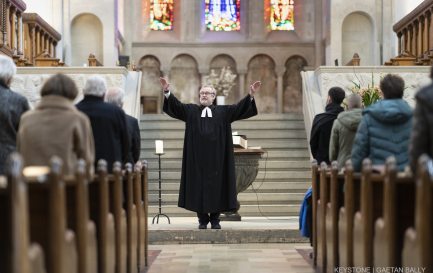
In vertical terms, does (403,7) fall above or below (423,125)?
above

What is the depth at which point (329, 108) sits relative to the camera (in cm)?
847

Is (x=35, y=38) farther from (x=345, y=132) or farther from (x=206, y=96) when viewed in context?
(x=345, y=132)

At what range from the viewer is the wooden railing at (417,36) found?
658 inches

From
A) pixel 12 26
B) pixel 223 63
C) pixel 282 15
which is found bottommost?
pixel 223 63

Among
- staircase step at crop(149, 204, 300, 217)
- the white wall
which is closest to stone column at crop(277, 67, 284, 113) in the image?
the white wall

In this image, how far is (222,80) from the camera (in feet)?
78.2

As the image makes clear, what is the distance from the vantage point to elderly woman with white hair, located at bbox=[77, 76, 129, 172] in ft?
22.1

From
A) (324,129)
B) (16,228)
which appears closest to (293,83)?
(324,129)

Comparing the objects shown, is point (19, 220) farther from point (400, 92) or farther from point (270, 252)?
point (270, 252)

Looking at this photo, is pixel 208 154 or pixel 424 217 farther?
pixel 208 154

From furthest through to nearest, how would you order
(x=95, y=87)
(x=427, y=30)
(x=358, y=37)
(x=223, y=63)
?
(x=223, y=63)
(x=358, y=37)
(x=427, y=30)
(x=95, y=87)

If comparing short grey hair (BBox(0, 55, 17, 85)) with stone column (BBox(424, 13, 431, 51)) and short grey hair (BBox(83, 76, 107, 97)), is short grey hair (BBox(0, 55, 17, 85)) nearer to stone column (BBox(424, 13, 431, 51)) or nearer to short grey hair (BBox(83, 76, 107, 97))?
short grey hair (BBox(83, 76, 107, 97))

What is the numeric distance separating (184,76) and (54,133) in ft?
61.9

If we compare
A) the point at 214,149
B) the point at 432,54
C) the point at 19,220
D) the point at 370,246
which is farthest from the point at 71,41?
the point at 19,220
